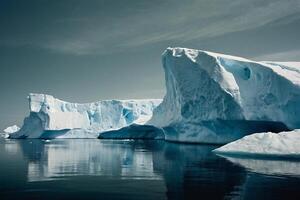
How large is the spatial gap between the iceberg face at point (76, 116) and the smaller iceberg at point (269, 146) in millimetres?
47192

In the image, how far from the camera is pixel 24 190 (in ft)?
32.6

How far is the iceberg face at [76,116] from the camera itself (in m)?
65.6

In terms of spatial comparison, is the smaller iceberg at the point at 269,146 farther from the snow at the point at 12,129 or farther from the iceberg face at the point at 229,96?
the snow at the point at 12,129

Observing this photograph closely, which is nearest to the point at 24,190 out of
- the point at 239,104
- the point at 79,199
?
the point at 79,199

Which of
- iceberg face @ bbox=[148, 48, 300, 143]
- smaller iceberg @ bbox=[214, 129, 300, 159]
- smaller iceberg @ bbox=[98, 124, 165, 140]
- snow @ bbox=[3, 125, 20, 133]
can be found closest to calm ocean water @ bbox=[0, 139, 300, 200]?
Answer: smaller iceberg @ bbox=[214, 129, 300, 159]

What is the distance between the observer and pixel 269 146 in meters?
18.6

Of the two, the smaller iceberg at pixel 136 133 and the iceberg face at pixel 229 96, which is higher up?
the iceberg face at pixel 229 96

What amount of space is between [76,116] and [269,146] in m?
57.7

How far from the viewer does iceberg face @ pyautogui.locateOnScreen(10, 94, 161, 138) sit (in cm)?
6556

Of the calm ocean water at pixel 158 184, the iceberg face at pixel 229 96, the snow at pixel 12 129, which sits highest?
the iceberg face at pixel 229 96

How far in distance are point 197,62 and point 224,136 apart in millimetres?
8299

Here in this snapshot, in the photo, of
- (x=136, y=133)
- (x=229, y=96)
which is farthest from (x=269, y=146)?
(x=136, y=133)

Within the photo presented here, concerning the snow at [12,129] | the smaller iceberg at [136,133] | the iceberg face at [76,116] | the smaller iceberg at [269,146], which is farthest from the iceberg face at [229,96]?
the snow at [12,129]

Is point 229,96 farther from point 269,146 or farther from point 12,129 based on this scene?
point 12,129
